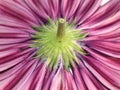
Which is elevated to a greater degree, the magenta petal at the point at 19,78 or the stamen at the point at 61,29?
the stamen at the point at 61,29

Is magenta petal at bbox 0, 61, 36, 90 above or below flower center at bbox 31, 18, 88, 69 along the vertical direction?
below

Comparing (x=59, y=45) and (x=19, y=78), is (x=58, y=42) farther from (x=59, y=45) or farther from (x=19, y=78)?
(x=19, y=78)

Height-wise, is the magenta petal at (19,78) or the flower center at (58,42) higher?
the flower center at (58,42)

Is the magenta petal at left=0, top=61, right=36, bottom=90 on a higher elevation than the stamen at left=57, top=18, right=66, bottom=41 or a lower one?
lower

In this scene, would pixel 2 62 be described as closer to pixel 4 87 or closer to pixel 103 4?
pixel 4 87

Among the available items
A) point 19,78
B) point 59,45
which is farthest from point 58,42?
point 19,78
